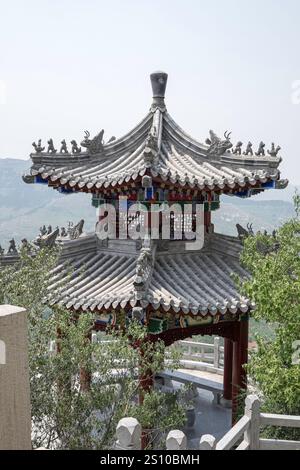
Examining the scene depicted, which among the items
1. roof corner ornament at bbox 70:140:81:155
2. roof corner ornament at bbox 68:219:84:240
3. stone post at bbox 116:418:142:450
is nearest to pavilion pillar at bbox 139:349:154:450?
stone post at bbox 116:418:142:450

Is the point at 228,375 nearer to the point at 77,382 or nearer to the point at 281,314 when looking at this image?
the point at 281,314

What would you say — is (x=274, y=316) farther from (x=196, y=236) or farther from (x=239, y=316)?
(x=196, y=236)

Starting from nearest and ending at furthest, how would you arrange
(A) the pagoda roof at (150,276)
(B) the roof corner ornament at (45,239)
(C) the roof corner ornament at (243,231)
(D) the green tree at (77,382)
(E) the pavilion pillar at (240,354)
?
(D) the green tree at (77,382), (A) the pagoda roof at (150,276), (B) the roof corner ornament at (45,239), (E) the pavilion pillar at (240,354), (C) the roof corner ornament at (243,231)

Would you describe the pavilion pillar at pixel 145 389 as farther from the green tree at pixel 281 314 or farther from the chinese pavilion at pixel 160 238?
the green tree at pixel 281 314

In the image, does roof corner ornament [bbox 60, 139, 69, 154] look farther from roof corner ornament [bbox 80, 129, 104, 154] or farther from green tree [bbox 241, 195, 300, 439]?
green tree [bbox 241, 195, 300, 439]

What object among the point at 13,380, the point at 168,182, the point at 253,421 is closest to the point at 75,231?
the point at 168,182

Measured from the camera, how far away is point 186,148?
35.0ft

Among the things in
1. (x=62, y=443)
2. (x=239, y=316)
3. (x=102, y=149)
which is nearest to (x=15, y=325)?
(x=62, y=443)

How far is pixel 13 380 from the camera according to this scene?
3.84m

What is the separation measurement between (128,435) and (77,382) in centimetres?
152

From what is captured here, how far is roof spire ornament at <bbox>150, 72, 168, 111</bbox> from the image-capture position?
10930 mm

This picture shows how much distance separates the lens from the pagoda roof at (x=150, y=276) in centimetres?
810

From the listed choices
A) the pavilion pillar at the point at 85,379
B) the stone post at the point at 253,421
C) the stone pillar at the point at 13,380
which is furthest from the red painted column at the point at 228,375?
the stone pillar at the point at 13,380

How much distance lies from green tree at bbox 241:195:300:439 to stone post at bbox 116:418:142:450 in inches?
82.9
